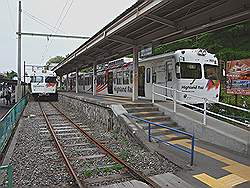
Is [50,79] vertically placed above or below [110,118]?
above

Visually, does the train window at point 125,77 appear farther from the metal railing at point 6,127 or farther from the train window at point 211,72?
the metal railing at point 6,127

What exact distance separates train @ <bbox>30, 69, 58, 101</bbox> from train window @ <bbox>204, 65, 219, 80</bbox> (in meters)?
20.0

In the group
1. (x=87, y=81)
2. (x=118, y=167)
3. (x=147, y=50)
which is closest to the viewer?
(x=118, y=167)

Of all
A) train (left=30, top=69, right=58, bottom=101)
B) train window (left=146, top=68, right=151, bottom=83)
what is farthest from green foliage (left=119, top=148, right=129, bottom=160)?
train (left=30, top=69, right=58, bottom=101)

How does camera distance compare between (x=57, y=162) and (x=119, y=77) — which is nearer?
(x=57, y=162)

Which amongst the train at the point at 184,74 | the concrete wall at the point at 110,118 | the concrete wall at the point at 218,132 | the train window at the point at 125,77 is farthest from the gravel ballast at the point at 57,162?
the train window at the point at 125,77

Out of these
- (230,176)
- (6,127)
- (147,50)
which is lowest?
(230,176)

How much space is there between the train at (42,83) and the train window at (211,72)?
2000 cm

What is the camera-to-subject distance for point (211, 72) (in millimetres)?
12766

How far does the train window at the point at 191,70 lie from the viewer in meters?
11.9

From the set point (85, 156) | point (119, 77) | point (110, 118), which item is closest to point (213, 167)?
point (85, 156)

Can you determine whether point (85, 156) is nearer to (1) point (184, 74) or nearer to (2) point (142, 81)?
(1) point (184, 74)

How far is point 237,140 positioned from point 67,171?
4.66 meters

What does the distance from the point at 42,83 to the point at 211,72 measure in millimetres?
20255
